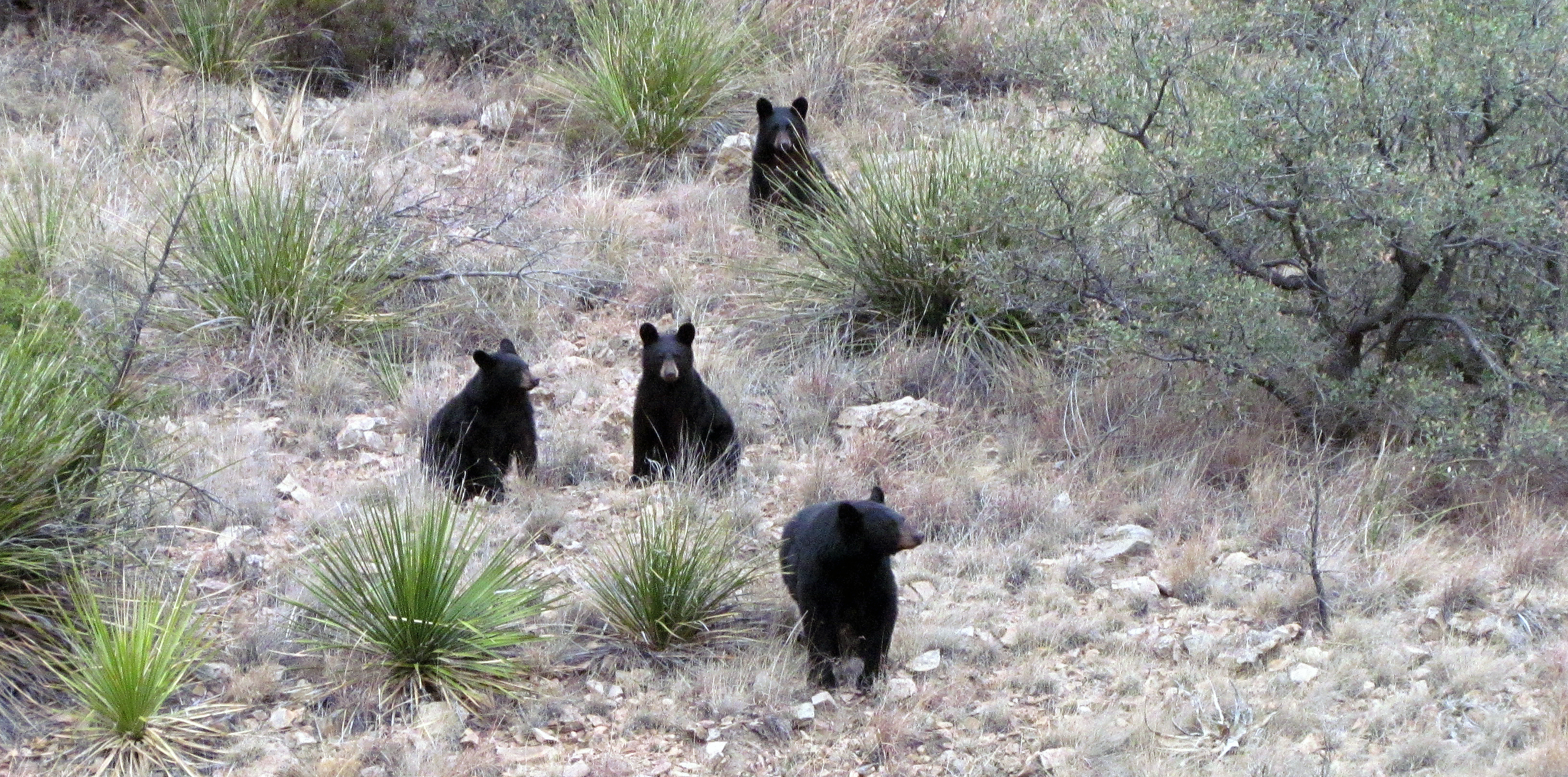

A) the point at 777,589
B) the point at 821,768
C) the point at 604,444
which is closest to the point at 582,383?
the point at 604,444

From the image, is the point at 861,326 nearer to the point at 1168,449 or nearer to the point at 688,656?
the point at 1168,449

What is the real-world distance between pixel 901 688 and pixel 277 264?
478 centimetres

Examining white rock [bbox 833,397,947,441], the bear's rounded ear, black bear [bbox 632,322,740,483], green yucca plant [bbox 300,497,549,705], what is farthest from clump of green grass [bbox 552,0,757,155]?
the bear's rounded ear

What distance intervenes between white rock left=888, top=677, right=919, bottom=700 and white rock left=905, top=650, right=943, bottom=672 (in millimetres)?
86

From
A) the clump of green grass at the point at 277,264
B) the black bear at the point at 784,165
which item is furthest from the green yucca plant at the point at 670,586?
the black bear at the point at 784,165

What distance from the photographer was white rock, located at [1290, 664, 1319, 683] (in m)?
5.45

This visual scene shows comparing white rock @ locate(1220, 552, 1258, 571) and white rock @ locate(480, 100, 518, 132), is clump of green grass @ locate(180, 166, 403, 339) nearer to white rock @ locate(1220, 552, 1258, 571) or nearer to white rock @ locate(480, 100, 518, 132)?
white rock @ locate(480, 100, 518, 132)

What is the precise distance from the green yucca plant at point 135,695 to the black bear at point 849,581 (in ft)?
6.88

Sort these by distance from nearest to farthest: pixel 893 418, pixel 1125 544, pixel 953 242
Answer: pixel 1125 544
pixel 893 418
pixel 953 242

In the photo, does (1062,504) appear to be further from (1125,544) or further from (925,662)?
(925,662)

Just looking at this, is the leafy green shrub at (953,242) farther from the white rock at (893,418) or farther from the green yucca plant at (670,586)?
the green yucca plant at (670,586)

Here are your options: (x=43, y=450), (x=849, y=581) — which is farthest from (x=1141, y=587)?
(x=43, y=450)

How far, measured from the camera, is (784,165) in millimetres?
10234

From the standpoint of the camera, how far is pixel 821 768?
4.98 meters
